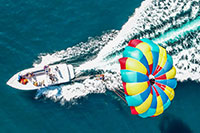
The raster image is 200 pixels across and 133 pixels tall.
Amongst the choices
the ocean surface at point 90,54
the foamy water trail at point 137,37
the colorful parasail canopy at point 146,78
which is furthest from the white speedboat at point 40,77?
the colorful parasail canopy at point 146,78

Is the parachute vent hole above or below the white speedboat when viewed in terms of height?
below

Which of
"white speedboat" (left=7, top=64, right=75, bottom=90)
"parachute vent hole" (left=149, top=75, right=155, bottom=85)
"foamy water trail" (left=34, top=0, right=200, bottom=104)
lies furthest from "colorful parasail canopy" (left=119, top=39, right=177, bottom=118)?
"white speedboat" (left=7, top=64, right=75, bottom=90)

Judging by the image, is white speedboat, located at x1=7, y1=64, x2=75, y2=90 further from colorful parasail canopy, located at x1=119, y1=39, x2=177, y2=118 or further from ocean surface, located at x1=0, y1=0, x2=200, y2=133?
colorful parasail canopy, located at x1=119, y1=39, x2=177, y2=118

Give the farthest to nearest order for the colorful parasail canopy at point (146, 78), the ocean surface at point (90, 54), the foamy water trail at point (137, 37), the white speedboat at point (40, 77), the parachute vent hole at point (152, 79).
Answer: the foamy water trail at point (137, 37), the white speedboat at point (40, 77), the ocean surface at point (90, 54), the parachute vent hole at point (152, 79), the colorful parasail canopy at point (146, 78)

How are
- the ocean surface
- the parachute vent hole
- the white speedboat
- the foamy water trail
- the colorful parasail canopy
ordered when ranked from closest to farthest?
the colorful parasail canopy < the parachute vent hole < the ocean surface < the white speedboat < the foamy water trail

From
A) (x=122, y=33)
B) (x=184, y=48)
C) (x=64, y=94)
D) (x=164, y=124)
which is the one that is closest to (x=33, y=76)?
(x=64, y=94)

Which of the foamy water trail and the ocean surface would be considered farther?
the foamy water trail

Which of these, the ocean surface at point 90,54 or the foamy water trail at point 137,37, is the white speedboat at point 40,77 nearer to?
the ocean surface at point 90,54
